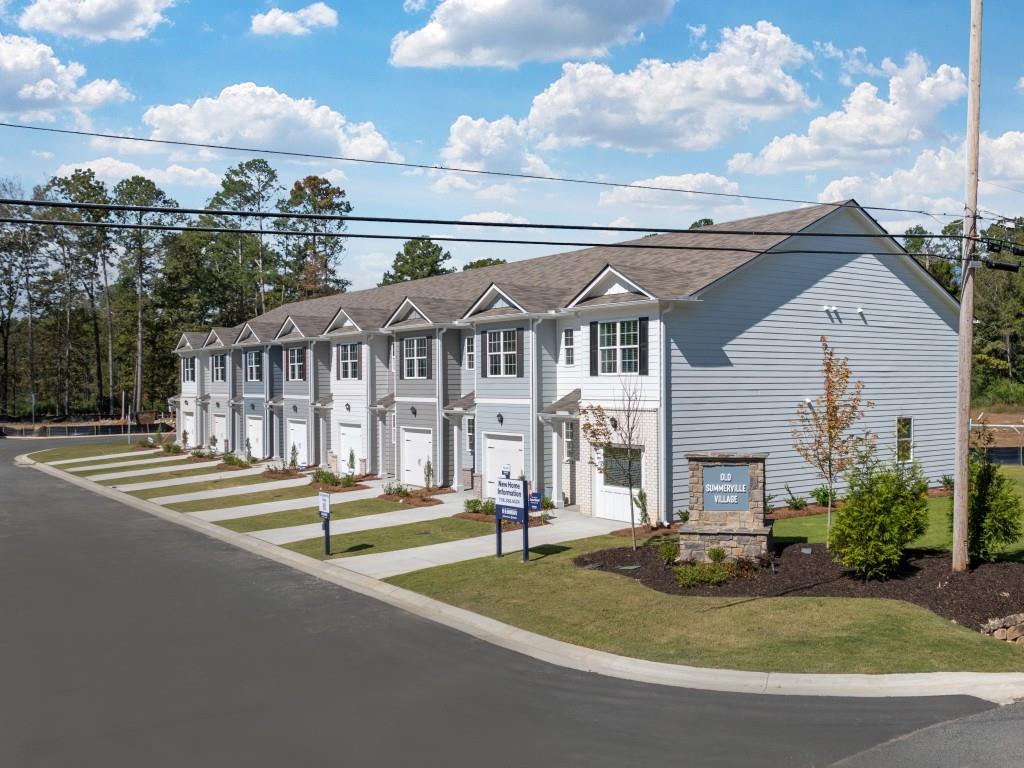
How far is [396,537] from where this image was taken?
22.2m

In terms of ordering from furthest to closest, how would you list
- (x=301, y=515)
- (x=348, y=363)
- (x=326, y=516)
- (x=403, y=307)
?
(x=348, y=363) < (x=403, y=307) < (x=301, y=515) < (x=326, y=516)

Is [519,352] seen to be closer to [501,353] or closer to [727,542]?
[501,353]

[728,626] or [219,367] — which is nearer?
[728,626]

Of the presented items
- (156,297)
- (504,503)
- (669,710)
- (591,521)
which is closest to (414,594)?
(504,503)

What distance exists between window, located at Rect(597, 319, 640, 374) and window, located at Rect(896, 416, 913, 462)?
1085 centimetres

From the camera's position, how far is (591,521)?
23750 mm

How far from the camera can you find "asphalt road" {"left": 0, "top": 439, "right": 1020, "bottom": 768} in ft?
29.4

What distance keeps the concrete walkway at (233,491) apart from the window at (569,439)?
12840 mm

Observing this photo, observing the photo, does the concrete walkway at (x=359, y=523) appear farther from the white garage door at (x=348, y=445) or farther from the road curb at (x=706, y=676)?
the white garage door at (x=348, y=445)

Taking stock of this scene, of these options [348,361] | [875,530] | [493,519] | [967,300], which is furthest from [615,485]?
[348,361]

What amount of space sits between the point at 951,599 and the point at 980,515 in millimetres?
2587

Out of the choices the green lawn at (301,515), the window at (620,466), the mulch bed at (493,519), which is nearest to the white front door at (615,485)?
the window at (620,466)

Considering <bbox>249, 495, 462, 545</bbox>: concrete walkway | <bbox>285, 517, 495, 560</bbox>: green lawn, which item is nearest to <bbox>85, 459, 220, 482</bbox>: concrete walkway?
<bbox>249, 495, 462, 545</bbox>: concrete walkway

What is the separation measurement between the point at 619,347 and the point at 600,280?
1.98 metres
